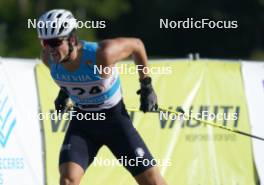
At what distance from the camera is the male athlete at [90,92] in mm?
7879

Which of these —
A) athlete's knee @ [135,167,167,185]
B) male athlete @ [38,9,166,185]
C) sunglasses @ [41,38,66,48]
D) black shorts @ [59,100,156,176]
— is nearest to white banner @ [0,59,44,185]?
male athlete @ [38,9,166,185]

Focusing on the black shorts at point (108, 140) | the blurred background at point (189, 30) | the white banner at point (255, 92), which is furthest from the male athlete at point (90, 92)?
the blurred background at point (189, 30)

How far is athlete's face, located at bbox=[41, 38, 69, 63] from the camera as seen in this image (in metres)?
7.82

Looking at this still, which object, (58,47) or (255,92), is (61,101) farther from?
(255,92)

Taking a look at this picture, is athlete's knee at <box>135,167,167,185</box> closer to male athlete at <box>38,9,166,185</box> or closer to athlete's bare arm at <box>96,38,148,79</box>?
male athlete at <box>38,9,166,185</box>

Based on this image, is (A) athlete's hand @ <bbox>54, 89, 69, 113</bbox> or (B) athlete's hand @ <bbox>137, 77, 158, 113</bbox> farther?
(A) athlete's hand @ <bbox>54, 89, 69, 113</bbox>

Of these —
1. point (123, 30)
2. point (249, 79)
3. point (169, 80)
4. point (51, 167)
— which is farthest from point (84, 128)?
point (123, 30)

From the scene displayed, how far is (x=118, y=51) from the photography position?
8023mm

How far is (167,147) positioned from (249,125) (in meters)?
1.22

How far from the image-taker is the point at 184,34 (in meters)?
57.9

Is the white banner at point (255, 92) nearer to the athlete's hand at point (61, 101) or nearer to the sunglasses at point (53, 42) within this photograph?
the athlete's hand at point (61, 101)

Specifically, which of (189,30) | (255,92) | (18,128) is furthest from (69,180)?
(189,30)

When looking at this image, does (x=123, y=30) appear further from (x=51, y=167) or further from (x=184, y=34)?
(x=51, y=167)

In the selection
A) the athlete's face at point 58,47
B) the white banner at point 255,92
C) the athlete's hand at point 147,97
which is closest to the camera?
the athlete's face at point 58,47
